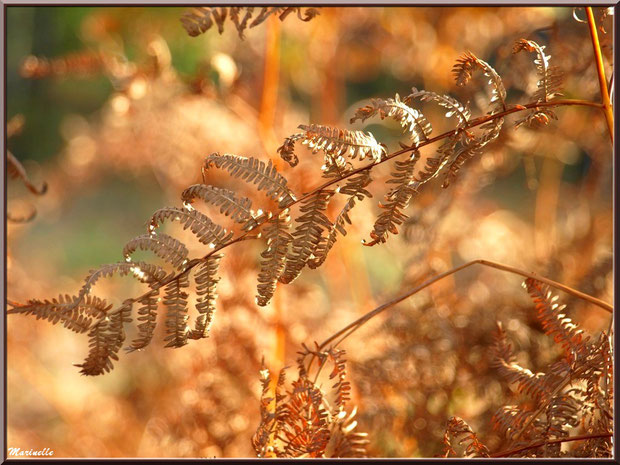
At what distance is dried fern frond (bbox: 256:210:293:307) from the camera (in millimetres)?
566

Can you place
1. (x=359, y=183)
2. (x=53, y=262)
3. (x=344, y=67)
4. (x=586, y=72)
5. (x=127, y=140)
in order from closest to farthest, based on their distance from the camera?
(x=359, y=183)
(x=586, y=72)
(x=127, y=140)
(x=344, y=67)
(x=53, y=262)

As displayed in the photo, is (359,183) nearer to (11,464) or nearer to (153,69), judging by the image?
(11,464)

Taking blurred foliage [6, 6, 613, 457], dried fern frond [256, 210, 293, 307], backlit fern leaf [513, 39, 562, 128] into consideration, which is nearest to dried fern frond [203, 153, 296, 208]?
dried fern frond [256, 210, 293, 307]

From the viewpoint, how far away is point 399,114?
22.1 inches

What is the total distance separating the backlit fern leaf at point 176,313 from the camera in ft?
1.85

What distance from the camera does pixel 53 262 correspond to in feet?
6.36

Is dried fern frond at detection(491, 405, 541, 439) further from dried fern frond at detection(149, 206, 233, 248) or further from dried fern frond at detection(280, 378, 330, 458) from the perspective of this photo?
dried fern frond at detection(149, 206, 233, 248)

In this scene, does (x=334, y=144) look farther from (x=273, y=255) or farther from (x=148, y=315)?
(x=148, y=315)

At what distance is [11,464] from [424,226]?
804 mm

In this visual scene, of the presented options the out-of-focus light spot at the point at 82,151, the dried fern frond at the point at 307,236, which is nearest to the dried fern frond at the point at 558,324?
the dried fern frond at the point at 307,236

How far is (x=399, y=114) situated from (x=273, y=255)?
0.17 meters

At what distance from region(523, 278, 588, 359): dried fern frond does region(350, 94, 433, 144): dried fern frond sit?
25 cm

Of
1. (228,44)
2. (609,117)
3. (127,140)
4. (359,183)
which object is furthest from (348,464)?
(228,44)

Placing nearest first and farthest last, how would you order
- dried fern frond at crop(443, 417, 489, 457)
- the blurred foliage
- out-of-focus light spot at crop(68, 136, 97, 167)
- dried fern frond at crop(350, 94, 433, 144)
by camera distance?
dried fern frond at crop(350, 94, 433, 144), dried fern frond at crop(443, 417, 489, 457), the blurred foliage, out-of-focus light spot at crop(68, 136, 97, 167)
